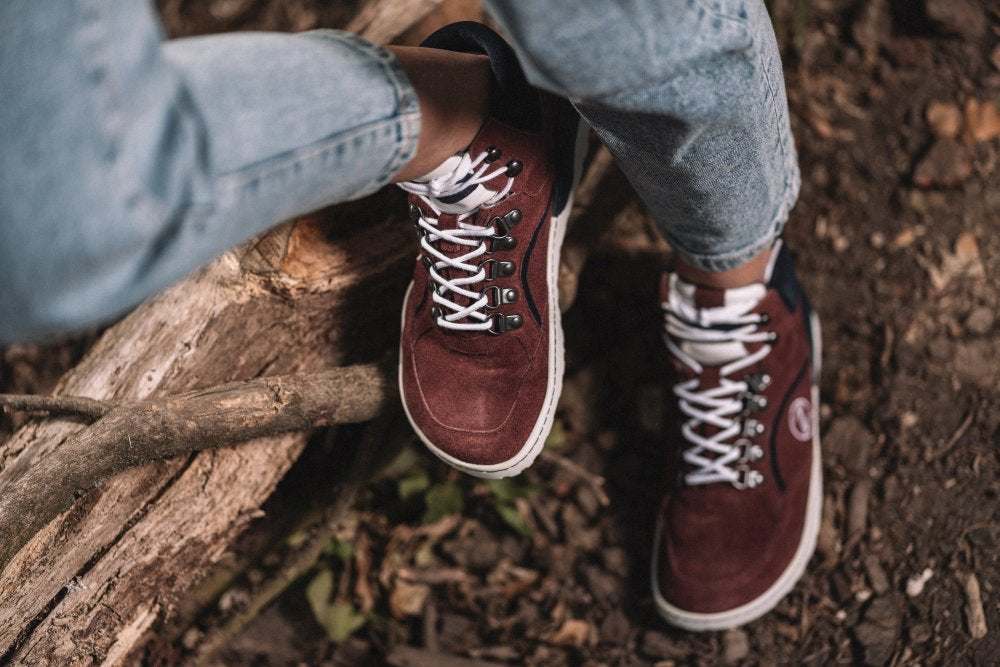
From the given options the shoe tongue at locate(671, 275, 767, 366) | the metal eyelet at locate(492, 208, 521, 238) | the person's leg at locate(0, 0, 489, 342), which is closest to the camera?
the person's leg at locate(0, 0, 489, 342)

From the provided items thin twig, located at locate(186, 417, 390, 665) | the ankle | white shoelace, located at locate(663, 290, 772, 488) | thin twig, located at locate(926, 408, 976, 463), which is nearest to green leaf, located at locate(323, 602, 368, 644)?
thin twig, located at locate(186, 417, 390, 665)

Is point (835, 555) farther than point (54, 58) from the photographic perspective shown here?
Yes

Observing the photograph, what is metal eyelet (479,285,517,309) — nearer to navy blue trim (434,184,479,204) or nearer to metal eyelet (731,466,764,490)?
navy blue trim (434,184,479,204)

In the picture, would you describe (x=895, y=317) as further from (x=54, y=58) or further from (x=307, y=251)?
(x=54, y=58)

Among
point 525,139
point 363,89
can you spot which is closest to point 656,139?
point 525,139

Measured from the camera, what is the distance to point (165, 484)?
5.34ft

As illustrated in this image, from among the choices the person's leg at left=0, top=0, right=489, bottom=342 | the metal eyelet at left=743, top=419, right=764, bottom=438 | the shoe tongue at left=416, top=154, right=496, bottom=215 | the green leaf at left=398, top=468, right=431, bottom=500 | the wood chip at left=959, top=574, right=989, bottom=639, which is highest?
the person's leg at left=0, top=0, right=489, bottom=342

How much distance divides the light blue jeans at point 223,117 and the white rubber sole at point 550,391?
1.31ft

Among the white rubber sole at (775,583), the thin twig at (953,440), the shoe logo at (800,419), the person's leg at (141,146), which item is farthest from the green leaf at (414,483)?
the thin twig at (953,440)

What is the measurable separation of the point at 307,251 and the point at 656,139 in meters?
0.83

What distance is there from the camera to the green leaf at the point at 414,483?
2.10 meters

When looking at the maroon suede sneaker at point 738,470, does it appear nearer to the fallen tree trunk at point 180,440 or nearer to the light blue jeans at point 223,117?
the fallen tree trunk at point 180,440

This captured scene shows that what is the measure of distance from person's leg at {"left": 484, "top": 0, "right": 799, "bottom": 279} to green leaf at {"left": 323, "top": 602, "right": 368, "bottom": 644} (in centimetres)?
124

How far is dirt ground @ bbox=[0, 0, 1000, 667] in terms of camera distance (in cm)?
195
